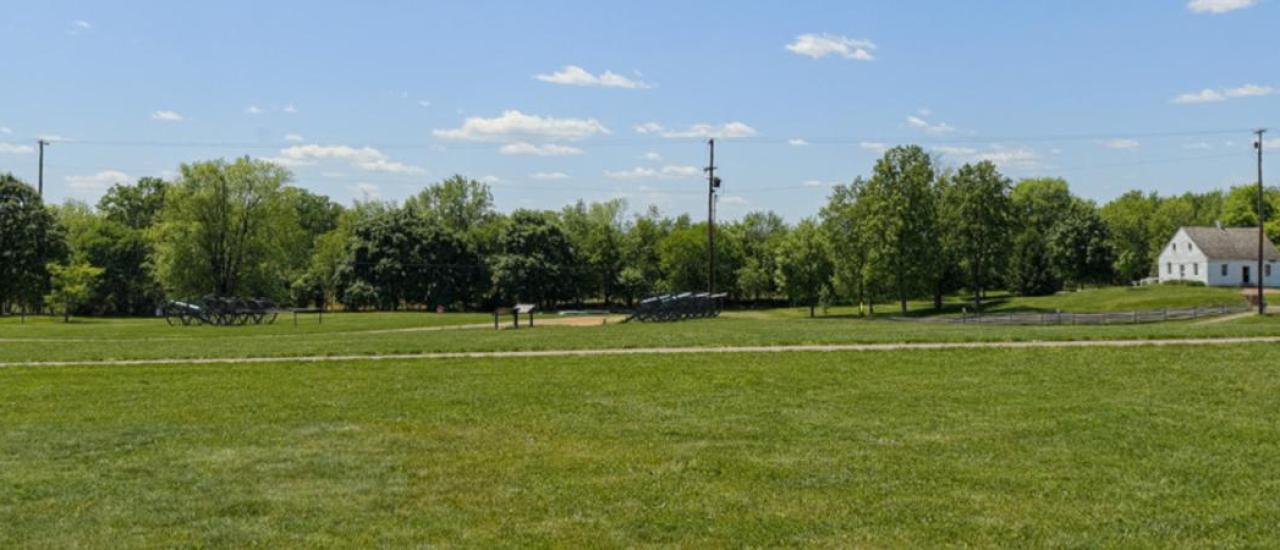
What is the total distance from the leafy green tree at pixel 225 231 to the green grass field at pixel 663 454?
54.2m

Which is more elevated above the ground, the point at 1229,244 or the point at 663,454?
the point at 1229,244

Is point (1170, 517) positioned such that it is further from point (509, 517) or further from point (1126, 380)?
point (1126, 380)

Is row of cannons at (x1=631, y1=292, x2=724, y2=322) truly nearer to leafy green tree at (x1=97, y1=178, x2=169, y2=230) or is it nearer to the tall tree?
the tall tree

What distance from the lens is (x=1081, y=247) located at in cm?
8644

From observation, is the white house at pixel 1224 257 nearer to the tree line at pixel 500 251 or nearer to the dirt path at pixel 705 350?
the tree line at pixel 500 251

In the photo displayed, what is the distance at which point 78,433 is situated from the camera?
11.9m

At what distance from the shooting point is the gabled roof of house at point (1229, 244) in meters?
79.6

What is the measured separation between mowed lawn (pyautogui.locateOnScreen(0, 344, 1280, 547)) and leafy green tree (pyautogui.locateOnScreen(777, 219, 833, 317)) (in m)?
55.5

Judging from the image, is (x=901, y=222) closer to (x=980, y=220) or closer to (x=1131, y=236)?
(x=980, y=220)

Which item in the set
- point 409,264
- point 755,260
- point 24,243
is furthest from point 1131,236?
point 24,243

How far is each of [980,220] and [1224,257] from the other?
91.8 feet

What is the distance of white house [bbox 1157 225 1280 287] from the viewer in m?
79.5

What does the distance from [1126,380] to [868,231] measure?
51.0 metres

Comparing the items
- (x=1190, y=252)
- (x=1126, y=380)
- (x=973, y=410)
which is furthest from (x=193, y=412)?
(x=1190, y=252)
